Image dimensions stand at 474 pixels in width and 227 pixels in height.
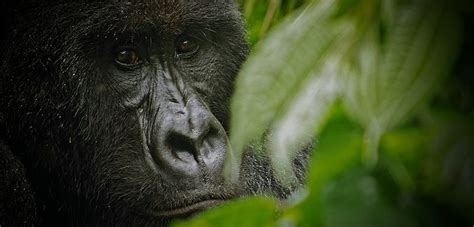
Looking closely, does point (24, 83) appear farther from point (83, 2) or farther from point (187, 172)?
point (187, 172)

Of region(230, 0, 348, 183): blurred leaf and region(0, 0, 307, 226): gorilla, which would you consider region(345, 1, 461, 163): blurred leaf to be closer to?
region(230, 0, 348, 183): blurred leaf

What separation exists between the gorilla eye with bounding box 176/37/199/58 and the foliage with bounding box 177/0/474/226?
77.8 inches

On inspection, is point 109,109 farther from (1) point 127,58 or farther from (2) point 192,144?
(2) point 192,144

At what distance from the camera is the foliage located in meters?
0.89

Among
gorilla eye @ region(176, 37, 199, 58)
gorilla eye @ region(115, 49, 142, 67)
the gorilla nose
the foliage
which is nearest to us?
the foliage

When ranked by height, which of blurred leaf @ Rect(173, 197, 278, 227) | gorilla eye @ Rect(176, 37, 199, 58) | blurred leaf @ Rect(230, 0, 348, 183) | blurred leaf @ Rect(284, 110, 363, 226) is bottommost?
gorilla eye @ Rect(176, 37, 199, 58)

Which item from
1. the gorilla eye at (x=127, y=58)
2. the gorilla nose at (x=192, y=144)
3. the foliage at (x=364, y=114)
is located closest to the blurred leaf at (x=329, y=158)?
the foliage at (x=364, y=114)

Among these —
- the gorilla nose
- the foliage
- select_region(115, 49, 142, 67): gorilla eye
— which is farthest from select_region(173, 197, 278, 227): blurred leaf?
select_region(115, 49, 142, 67): gorilla eye

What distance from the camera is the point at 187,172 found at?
263 centimetres

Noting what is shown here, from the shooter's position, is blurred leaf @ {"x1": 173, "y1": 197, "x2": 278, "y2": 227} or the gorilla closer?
blurred leaf @ {"x1": 173, "y1": 197, "x2": 278, "y2": 227}

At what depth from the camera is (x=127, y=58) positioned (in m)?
2.89

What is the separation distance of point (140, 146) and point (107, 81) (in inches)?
9.8

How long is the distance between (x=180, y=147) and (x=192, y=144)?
0.18ft

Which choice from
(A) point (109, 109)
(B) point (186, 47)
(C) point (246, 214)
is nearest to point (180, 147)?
(A) point (109, 109)
